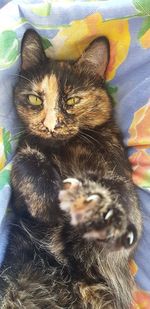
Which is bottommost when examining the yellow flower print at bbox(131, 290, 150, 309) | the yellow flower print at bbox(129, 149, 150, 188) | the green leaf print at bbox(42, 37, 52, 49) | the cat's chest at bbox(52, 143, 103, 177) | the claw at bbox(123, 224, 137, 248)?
the yellow flower print at bbox(131, 290, 150, 309)

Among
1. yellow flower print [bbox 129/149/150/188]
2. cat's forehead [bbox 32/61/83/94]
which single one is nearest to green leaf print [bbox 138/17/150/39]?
cat's forehead [bbox 32/61/83/94]

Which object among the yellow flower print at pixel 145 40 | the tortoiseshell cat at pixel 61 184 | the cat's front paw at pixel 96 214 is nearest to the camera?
the cat's front paw at pixel 96 214

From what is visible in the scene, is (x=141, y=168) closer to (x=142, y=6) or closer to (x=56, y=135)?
(x=56, y=135)

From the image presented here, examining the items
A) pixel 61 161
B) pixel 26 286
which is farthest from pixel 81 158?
pixel 26 286

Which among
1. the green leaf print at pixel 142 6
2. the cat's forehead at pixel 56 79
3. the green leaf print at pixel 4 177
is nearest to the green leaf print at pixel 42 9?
the cat's forehead at pixel 56 79

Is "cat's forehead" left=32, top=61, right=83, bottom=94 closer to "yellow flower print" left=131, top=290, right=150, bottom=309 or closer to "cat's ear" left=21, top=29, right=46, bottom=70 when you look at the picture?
"cat's ear" left=21, top=29, right=46, bottom=70

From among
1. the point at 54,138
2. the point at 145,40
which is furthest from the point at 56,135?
the point at 145,40

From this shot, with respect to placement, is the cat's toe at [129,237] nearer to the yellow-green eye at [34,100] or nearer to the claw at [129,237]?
the claw at [129,237]
